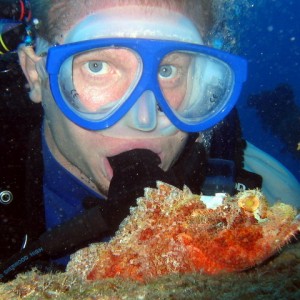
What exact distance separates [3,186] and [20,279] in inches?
90.2

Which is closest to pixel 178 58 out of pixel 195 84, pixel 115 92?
pixel 195 84

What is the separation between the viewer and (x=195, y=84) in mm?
3607

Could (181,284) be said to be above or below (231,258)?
below

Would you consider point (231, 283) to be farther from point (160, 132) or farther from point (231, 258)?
point (160, 132)

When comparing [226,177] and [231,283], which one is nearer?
[231,283]

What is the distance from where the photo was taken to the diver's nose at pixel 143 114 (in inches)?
114

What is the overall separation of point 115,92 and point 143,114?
348 millimetres

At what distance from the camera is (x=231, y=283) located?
1305mm

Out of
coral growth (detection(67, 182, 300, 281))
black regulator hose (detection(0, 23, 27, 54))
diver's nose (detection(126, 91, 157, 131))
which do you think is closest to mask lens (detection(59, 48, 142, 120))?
diver's nose (detection(126, 91, 157, 131))

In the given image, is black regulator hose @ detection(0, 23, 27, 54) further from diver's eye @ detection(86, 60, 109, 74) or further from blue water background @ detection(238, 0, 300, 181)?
blue water background @ detection(238, 0, 300, 181)

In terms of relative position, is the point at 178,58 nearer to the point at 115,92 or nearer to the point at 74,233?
the point at 115,92

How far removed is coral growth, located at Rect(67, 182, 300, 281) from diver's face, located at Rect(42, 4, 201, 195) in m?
1.47

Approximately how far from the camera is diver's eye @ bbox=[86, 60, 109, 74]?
3.03 m

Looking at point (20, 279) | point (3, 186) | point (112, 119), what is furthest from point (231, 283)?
point (3, 186)
